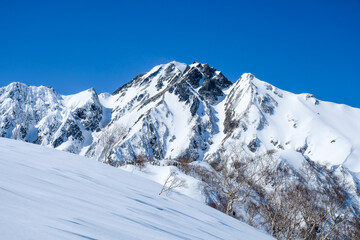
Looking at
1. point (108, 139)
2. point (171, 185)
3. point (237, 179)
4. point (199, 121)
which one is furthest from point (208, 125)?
point (171, 185)

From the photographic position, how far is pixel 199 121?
133 m

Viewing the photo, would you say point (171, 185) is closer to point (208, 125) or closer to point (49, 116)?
point (208, 125)

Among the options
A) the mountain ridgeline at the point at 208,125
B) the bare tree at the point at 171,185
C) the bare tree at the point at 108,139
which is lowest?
the bare tree at the point at 171,185

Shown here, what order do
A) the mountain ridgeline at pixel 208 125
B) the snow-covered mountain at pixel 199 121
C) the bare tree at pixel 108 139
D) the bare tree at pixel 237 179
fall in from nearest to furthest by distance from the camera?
the bare tree at pixel 237 179 < the bare tree at pixel 108 139 < the mountain ridgeline at pixel 208 125 < the snow-covered mountain at pixel 199 121

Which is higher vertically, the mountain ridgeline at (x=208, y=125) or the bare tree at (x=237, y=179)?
the mountain ridgeline at (x=208, y=125)

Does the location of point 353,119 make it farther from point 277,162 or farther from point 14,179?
point 14,179

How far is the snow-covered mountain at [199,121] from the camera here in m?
113

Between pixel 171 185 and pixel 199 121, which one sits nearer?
pixel 171 185

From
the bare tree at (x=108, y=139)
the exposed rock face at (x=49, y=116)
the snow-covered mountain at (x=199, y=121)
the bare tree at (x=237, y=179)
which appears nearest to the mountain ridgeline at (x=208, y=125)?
the snow-covered mountain at (x=199, y=121)

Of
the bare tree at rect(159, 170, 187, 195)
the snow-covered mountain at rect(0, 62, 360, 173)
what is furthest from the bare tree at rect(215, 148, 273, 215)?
the snow-covered mountain at rect(0, 62, 360, 173)

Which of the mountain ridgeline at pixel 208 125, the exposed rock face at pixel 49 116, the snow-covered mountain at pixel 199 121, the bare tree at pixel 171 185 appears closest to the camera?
the bare tree at pixel 171 185

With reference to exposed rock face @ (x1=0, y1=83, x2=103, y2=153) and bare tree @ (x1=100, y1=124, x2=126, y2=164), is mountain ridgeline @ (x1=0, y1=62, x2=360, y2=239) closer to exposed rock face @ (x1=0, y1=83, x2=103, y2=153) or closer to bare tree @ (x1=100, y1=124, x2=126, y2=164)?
exposed rock face @ (x1=0, y1=83, x2=103, y2=153)

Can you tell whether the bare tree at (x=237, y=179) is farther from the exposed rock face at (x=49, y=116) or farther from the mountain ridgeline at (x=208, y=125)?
the exposed rock face at (x=49, y=116)

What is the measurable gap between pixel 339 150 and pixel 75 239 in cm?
12345
